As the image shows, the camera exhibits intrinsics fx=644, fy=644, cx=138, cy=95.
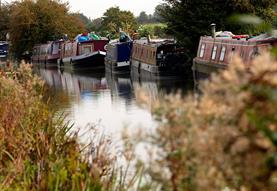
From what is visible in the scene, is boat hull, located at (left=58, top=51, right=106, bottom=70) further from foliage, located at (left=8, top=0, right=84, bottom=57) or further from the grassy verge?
the grassy verge

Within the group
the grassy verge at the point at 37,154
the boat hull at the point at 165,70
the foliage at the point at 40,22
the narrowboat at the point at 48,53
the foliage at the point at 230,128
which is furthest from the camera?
the foliage at the point at 40,22

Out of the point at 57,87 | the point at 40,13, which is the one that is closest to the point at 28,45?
the point at 40,13

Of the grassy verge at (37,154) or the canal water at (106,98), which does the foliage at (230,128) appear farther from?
Result: the canal water at (106,98)

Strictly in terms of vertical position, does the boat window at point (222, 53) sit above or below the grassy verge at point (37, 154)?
below

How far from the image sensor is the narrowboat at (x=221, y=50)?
21.3 m

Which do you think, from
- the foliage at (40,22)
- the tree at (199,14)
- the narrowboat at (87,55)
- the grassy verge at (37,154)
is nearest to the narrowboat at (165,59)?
the tree at (199,14)

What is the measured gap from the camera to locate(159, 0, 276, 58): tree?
29212 mm

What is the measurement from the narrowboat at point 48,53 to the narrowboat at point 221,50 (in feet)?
A: 84.4

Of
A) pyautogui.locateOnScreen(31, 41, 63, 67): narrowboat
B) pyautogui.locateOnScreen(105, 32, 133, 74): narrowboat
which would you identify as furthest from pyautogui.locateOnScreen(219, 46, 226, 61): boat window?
pyautogui.locateOnScreen(31, 41, 63, 67): narrowboat

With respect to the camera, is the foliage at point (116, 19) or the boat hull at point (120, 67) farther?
the foliage at point (116, 19)

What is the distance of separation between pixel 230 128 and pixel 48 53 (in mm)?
51471

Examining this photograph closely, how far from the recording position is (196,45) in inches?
1204

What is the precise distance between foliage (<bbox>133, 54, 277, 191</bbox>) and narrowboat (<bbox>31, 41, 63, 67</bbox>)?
4969 cm

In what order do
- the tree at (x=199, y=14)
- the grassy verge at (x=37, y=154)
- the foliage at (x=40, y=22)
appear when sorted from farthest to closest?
the foliage at (x=40, y=22) → the tree at (x=199, y=14) → the grassy verge at (x=37, y=154)
